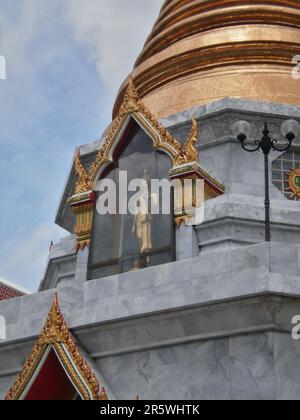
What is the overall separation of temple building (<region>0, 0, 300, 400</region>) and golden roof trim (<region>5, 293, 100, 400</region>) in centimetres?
2

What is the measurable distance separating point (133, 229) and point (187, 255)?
3.39ft

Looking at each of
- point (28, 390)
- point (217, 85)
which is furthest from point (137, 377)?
point (217, 85)

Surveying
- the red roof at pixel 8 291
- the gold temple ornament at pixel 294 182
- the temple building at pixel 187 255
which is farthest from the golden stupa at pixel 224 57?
the red roof at pixel 8 291

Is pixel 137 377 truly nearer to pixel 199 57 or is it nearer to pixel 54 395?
pixel 54 395

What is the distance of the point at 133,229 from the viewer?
12781 mm

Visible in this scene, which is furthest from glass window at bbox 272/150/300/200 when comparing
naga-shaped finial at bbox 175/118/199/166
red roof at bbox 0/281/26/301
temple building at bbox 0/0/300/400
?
red roof at bbox 0/281/26/301

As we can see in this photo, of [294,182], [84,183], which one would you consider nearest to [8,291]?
[84,183]

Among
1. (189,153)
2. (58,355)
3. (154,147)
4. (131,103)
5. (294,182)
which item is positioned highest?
(131,103)

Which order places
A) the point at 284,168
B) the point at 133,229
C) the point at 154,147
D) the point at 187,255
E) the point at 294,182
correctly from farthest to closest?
the point at 284,168 < the point at 294,182 < the point at 154,147 < the point at 133,229 < the point at 187,255

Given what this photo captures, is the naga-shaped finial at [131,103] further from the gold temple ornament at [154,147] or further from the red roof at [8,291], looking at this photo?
the red roof at [8,291]

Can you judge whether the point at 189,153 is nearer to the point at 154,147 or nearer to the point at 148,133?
the point at 154,147

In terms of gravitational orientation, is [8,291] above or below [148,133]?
above

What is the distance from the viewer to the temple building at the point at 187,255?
33.9 ft

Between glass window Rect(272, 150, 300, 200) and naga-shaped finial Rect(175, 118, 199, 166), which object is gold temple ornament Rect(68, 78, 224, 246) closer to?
naga-shaped finial Rect(175, 118, 199, 166)
